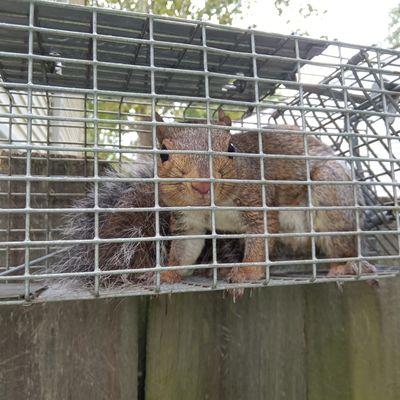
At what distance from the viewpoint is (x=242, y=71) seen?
7.26 ft

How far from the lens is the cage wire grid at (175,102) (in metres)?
1.30

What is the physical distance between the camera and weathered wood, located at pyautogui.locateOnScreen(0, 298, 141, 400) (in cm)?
131

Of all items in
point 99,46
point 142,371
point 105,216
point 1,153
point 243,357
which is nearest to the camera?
point 142,371

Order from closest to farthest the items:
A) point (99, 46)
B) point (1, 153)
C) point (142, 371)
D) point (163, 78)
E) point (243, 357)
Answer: point (142, 371), point (243, 357), point (99, 46), point (163, 78), point (1, 153)

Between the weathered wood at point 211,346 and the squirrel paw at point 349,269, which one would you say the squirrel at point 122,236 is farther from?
the squirrel paw at point 349,269

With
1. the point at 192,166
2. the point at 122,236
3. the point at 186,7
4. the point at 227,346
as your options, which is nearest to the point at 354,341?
the point at 227,346

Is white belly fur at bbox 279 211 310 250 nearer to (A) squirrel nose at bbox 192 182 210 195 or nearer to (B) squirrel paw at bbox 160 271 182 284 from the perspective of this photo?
(B) squirrel paw at bbox 160 271 182 284

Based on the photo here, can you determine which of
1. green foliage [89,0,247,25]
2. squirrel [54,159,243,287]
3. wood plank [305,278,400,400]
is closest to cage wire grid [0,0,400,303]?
squirrel [54,159,243,287]

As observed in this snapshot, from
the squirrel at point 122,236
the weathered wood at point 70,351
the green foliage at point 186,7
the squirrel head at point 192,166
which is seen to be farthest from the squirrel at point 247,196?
the green foliage at point 186,7

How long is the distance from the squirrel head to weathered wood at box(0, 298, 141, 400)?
0.50 meters

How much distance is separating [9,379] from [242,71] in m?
1.71

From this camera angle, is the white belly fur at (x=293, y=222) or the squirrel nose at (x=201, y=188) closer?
the squirrel nose at (x=201, y=188)

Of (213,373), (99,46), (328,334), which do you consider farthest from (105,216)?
(328,334)

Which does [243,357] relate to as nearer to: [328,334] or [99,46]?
[328,334]
